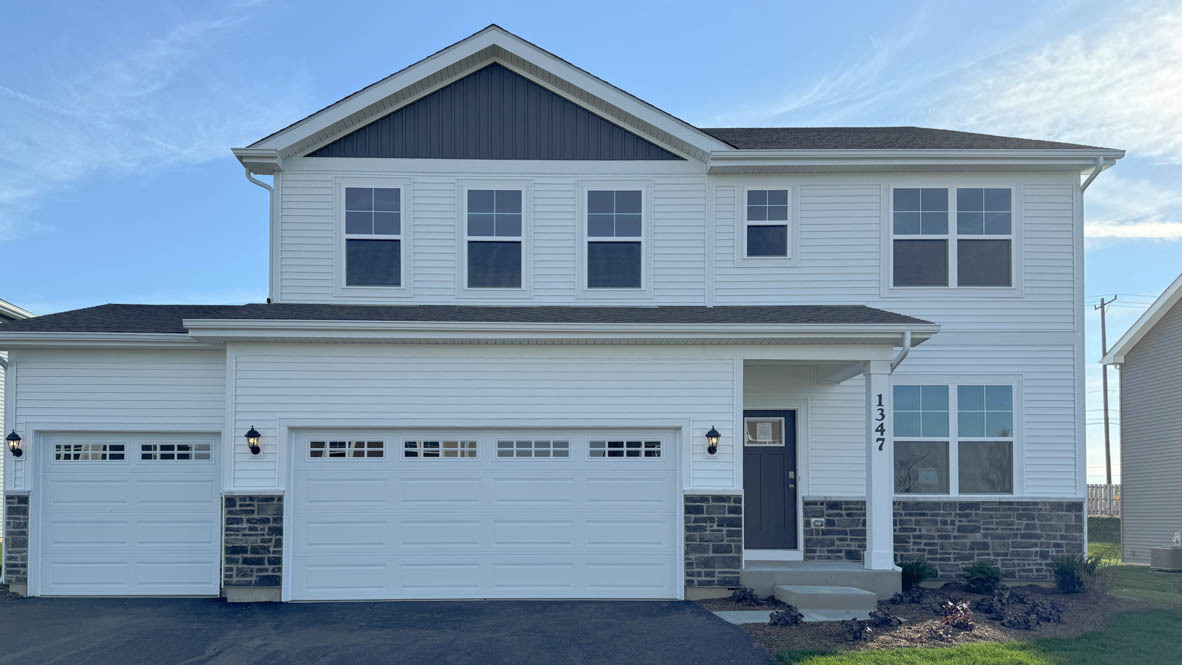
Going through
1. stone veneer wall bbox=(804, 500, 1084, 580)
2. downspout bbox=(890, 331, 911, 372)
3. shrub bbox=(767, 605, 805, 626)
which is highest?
downspout bbox=(890, 331, 911, 372)

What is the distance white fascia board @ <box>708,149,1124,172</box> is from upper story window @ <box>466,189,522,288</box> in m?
2.85

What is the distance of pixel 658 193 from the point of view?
12.7 meters

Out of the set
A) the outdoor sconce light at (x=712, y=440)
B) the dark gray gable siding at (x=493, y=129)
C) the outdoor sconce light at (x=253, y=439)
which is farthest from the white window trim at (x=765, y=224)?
the outdoor sconce light at (x=253, y=439)

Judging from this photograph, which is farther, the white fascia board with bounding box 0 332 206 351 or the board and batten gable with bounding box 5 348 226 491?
the board and batten gable with bounding box 5 348 226 491

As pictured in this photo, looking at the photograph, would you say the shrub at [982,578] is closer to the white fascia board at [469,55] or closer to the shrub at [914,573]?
the shrub at [914,573]

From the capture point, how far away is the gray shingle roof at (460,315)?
1098 cm

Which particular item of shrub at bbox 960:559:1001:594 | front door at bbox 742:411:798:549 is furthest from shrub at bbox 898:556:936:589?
front door at bbox 742:411:798:549

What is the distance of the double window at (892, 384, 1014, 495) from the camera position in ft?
40.5

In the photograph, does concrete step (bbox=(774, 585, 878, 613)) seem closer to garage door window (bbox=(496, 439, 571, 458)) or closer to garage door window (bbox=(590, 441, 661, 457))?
garage door window (bbox=(590, 441, 661, 457))

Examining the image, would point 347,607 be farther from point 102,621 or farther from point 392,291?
point 392,291

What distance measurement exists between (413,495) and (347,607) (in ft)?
4.87

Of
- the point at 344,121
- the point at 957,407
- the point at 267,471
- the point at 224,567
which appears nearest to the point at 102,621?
the point at 224,567

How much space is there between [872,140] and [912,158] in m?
1.17

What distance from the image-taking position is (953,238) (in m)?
12.6
